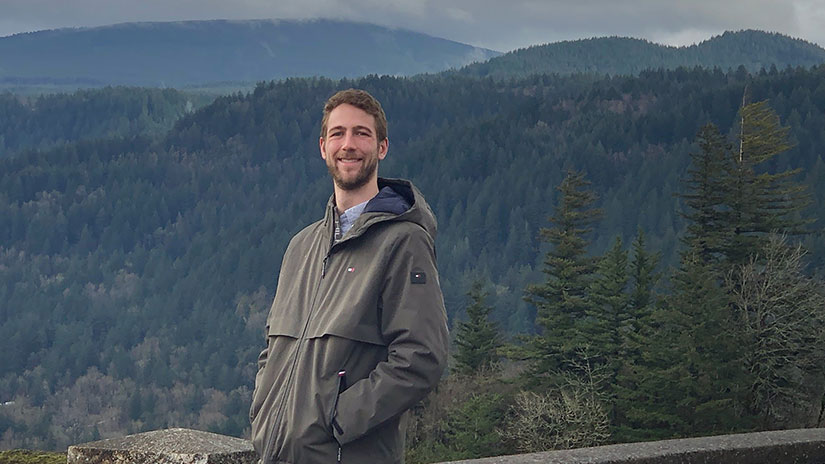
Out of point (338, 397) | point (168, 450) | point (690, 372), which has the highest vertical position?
point (338, 397)

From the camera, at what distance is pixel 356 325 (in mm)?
3605

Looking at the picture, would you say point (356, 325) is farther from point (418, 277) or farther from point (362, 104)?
point (362, 104)

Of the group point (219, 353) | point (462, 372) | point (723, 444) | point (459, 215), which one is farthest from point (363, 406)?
point (459, 215)

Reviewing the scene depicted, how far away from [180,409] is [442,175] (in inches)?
2754

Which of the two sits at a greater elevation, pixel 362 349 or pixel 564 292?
pixel 362 349

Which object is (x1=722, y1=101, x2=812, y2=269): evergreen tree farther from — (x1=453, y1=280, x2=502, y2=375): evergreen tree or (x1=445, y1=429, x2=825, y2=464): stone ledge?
(x1=445, y1=429, x2=825, y2=464): stone ledge

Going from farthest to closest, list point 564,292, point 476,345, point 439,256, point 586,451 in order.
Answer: point 439,256 < point 476,345 < point 564,292 < point 586,451

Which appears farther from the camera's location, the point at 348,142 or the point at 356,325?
the point at 348,142

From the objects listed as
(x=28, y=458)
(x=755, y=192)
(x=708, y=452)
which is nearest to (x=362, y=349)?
(x=708, y=452)

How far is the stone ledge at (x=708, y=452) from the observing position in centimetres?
610

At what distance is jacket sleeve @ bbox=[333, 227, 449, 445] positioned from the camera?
3514 mm

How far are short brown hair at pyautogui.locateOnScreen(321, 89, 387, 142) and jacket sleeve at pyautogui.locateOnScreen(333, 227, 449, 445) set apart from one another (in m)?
0.53

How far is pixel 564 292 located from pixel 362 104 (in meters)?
47.1

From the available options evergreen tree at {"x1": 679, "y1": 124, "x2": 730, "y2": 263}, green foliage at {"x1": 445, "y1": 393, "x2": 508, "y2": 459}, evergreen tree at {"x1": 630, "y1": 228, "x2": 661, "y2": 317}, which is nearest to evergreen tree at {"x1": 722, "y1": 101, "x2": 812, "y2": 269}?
evergreen tree at {"x1": 679, "y1": 124, "x2": 730, "y2": 263}
